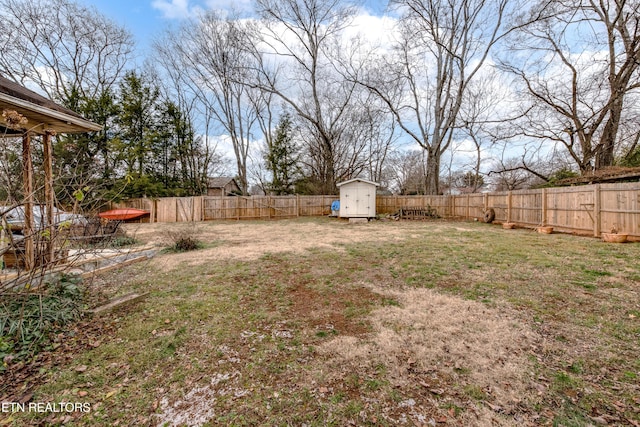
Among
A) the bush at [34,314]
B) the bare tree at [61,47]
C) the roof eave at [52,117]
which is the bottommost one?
the bush at [34,314]

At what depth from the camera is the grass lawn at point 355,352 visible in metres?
1.60

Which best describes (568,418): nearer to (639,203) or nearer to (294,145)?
(639,203)

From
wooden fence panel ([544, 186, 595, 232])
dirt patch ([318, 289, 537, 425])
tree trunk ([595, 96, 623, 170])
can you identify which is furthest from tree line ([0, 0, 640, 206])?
dirt patch ([318, 289, 537, 425])

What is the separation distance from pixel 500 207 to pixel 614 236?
5229mm

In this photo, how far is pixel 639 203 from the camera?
5.90 meters

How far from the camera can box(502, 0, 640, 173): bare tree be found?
9.86 m

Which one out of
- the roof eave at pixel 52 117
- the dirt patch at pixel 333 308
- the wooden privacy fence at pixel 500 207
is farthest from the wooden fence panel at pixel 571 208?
the roof eave at pixel 52 117

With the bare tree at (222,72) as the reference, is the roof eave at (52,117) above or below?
below

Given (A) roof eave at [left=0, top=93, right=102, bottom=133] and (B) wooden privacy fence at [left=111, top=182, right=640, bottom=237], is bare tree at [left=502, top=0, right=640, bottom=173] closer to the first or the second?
(B) wooden privacy fence at [left=111, top=182, right=640, bottom=237]

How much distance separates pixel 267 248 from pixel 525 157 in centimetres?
1565

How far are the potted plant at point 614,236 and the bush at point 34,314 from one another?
992cm

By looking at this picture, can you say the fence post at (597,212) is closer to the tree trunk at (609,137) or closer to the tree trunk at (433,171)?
the tree trunk at (609,137)

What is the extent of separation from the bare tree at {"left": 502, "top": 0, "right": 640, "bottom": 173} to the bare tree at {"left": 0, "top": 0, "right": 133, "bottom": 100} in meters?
21.9

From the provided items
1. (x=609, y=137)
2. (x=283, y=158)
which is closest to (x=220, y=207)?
(x=283, y=158)
